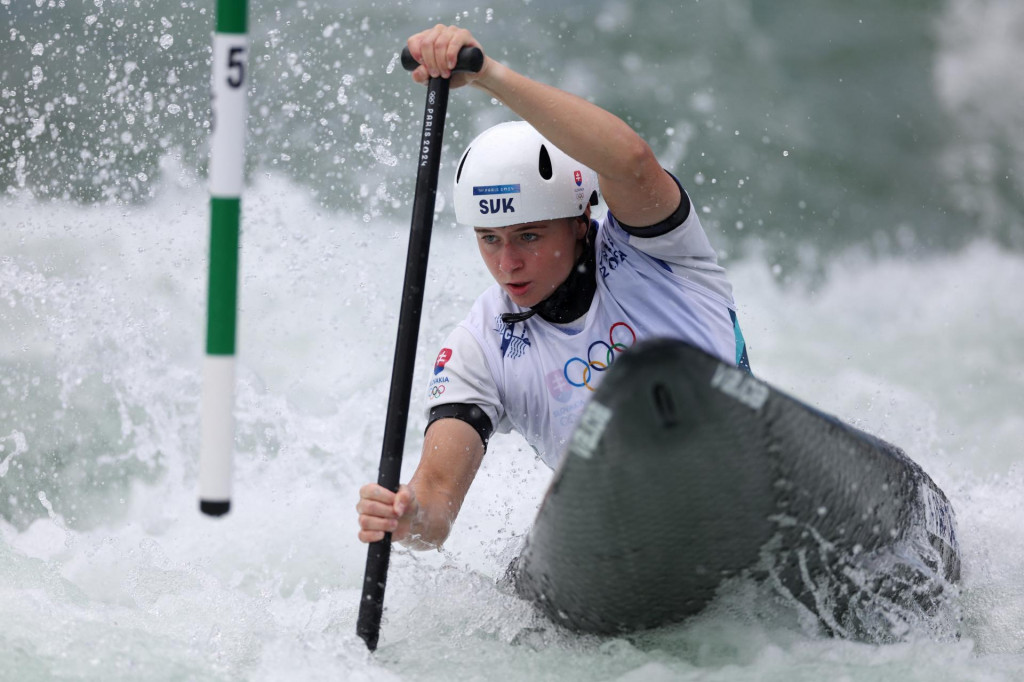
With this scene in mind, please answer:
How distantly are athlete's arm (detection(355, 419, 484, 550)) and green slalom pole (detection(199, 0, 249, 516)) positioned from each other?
693 millimetres

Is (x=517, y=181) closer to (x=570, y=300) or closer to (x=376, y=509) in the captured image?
(x=570, y=300)

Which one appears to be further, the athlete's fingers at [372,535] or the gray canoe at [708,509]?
the athlete's fingers at [372,535]

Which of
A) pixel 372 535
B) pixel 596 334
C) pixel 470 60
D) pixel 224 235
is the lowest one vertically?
pixel 372 535

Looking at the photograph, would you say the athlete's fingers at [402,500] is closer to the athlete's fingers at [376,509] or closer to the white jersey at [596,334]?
the athlete's fingers at [376,509]

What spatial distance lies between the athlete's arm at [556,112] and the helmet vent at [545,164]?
0.98 feet

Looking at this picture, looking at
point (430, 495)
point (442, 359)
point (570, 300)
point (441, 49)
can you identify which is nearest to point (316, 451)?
point (442, 359)

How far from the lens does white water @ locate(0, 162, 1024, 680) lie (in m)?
2.71

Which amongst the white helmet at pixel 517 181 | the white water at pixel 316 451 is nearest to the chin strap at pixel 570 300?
the white helmet at pixel 517 181

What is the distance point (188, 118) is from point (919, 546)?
6178 millimetres

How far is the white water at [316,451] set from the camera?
8.87 ft

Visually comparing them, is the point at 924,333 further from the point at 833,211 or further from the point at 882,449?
the point at 882,449

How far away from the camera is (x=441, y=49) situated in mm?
2686

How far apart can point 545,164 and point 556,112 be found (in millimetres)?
457

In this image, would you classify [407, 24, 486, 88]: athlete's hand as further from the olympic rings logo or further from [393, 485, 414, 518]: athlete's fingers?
[393, 485, 414, 518]: athlete's fingers
